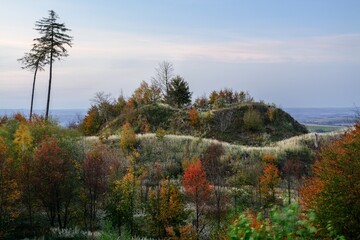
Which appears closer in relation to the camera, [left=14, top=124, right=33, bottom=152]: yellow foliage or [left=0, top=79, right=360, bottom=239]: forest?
[left=0, top=79, right=360, bottom=239]: forest

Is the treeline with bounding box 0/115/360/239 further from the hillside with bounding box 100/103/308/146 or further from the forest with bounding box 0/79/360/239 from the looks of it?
the hillside with bounding box 100/103/308/146

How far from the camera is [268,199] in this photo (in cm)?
3294

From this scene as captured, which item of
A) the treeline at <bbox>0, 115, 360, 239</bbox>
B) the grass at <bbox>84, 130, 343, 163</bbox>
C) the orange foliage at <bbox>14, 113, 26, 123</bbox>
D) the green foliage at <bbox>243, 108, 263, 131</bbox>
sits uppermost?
the green foliage at <bbox>243, 108, 263, 131</bbox>

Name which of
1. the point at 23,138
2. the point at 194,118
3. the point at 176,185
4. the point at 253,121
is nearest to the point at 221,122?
the point at 194,118

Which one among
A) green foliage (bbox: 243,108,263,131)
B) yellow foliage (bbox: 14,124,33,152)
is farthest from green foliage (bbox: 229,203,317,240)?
green foliage (bbox: 243,108,263,131)

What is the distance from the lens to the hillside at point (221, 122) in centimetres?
5550

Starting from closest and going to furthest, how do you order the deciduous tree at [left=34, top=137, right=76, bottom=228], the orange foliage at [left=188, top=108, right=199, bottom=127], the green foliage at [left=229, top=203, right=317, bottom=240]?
1. the green foliage at [left=229, top=203, right=317, bottom=240]
2. the deciduous tree at [left=34, top=137, right=76, bottom=228]
3. the orange foliage at [left=188, top=108, right=199, bottom=127]

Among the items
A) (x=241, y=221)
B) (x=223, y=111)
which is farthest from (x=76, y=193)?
(x=223, y=111)

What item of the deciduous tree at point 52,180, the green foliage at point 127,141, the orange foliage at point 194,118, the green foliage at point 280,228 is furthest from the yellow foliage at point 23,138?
the green foliage at point 280,228

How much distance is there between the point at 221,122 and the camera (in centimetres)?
5662

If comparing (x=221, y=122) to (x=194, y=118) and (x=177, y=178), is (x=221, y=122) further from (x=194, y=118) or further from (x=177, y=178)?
(x=177, y=178)

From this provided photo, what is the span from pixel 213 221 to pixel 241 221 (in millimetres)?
19524

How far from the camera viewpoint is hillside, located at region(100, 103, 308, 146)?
182 feet

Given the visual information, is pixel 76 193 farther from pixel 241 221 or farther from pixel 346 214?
pixel 241 221
